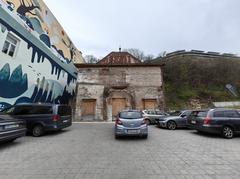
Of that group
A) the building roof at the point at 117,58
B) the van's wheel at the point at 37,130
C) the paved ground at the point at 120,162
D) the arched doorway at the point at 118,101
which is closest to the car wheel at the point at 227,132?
the paved ground at the point at 120,162

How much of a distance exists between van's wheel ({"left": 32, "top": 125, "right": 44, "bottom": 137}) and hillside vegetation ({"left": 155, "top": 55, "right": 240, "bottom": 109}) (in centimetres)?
2793

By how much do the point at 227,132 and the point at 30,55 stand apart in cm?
1455

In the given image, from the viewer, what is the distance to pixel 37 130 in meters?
10.3

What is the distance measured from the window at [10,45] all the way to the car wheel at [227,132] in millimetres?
13652

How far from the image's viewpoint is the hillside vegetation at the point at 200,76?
1406 inches

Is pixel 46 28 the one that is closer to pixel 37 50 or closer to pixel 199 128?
pixel 37 50

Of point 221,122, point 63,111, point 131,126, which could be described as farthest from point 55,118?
point 221,122

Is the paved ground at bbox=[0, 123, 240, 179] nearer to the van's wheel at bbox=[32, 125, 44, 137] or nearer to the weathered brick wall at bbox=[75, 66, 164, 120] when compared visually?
the van's wheel at bbox=[32, 125, 44, 137]

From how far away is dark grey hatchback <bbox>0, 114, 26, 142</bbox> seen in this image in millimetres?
7012

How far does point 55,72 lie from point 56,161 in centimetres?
1590

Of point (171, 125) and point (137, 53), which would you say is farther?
point (137, 53)

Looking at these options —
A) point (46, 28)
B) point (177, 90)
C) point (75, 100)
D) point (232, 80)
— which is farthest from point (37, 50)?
point (232, 80)

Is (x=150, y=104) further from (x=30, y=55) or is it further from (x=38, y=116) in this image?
(x=38, y=116)

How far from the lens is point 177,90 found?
3628cm
